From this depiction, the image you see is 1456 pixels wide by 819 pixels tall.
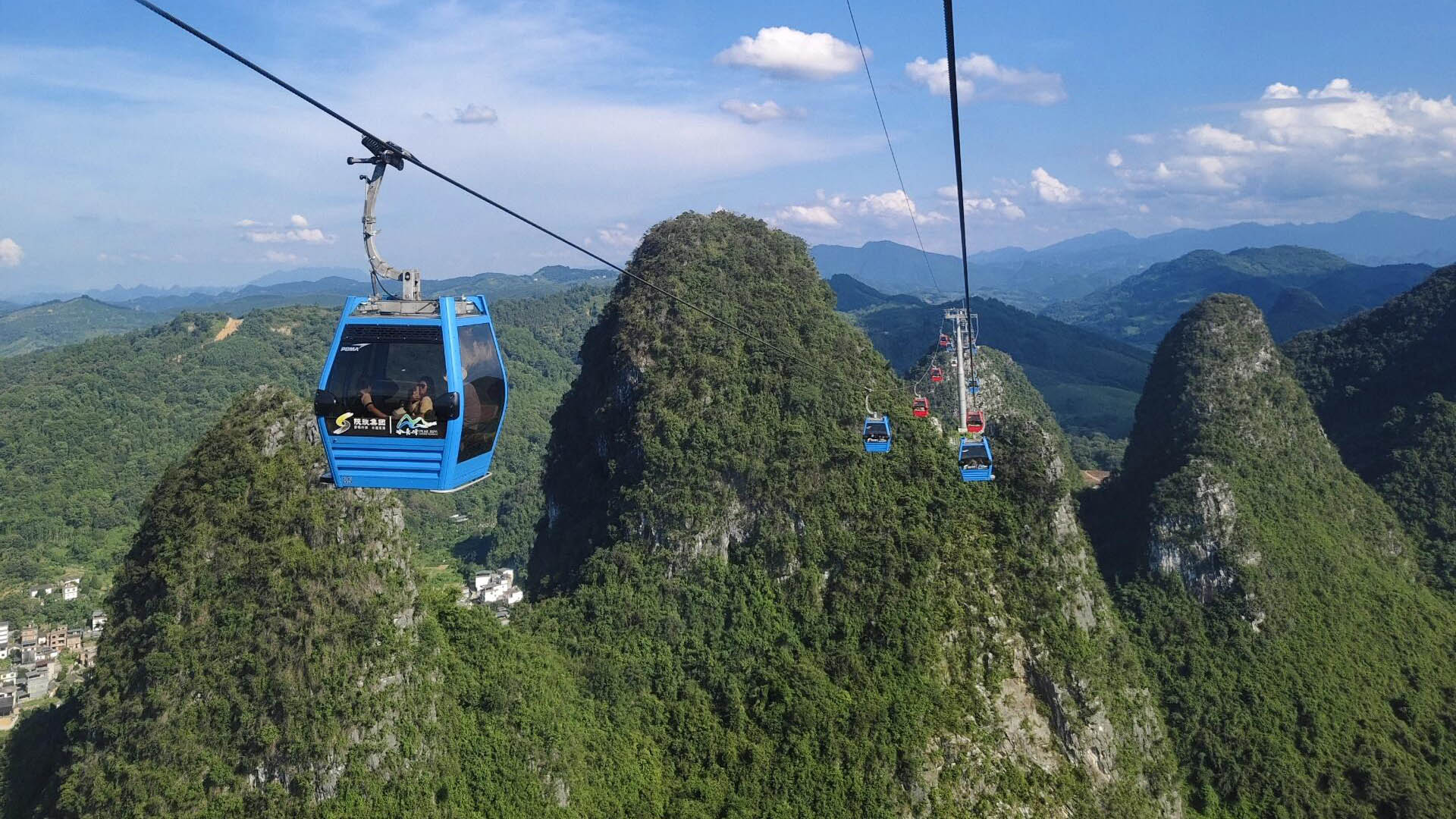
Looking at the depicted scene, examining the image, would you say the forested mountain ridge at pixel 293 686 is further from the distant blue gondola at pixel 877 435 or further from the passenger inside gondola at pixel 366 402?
the passenger inside gondola at pixel 366 402

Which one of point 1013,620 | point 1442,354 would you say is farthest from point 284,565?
point 1442,354

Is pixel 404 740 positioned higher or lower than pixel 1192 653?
higher

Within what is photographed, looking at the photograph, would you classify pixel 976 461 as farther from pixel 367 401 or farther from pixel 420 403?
pixel 367 401

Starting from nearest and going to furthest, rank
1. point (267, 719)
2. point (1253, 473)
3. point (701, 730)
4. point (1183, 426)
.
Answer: point (267, 719) < point (701, 730) < point (1253, 473) < point (1183, 426)

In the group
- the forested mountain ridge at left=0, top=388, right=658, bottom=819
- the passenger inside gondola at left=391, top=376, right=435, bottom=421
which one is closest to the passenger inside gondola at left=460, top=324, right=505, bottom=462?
the passenger inside gondola at left=391, top=376, right=435, bottom=421

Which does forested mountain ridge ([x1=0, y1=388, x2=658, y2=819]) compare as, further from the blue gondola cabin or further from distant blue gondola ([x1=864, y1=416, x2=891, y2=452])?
the blue gondola cabin

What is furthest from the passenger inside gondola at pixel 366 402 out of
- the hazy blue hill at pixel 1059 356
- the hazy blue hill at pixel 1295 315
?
the hazy blue hill at pixel 1295 315

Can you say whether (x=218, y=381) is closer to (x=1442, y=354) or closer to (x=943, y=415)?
(x=943, y=415)

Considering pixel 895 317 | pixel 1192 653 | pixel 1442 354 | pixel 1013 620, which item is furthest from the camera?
pixel 895 317
